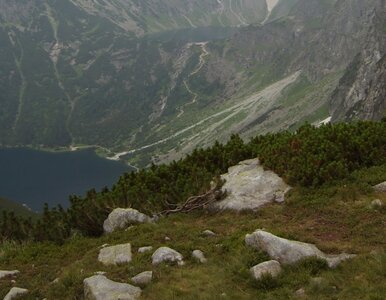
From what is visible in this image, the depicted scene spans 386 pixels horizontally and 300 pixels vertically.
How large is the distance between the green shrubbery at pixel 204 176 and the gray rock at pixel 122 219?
0.86 meters

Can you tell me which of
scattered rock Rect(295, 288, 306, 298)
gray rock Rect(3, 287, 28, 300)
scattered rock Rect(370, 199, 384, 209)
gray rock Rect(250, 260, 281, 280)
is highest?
gray rock Rect(3, 287, 28, 300)

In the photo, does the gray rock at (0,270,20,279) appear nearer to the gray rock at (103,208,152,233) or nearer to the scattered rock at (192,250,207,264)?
the gray rock at (103,208,152,233)

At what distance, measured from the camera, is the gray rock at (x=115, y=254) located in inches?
730

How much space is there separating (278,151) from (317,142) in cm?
233

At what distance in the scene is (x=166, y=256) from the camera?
17.9 meters

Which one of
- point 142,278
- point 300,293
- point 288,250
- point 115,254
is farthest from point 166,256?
point 300,293

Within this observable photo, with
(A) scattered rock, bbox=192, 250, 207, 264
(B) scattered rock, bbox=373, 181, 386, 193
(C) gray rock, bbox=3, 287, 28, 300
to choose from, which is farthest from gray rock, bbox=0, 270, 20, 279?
(B) scattered rock, bbox=373, 181, 386, 193

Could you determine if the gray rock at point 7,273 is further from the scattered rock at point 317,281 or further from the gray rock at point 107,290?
the scattered rock at point 317,281

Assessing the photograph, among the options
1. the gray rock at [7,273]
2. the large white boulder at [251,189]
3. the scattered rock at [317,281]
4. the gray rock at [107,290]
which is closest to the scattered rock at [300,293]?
the scattered rock at [317,281]

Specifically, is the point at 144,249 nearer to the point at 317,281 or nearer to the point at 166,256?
the point at 166,256

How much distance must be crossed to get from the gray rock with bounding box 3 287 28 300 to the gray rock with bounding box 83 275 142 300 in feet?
9.39

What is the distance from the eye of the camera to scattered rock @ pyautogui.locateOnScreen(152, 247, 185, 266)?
17734mm

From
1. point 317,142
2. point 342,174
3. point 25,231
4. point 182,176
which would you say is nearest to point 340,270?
point 342,174

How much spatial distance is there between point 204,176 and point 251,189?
2.71 m
